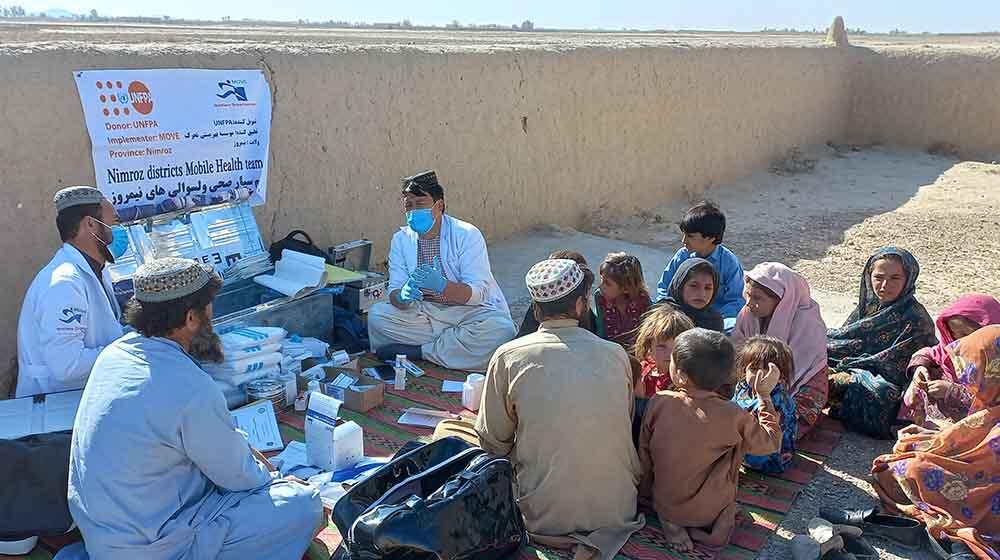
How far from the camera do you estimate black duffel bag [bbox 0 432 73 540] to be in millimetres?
2918

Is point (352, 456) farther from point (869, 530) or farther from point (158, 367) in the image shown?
point (869, 530)

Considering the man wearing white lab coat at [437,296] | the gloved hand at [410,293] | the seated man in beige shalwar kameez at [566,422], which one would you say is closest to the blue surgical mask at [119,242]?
the man wearing white lab coat at [437,296]

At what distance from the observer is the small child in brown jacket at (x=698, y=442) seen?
302 centimetres

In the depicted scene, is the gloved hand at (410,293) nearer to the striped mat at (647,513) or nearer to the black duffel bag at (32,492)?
the striped mat at (647,513)

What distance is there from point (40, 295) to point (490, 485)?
224cm

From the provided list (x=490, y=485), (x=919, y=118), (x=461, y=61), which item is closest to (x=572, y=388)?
(x=490, y=485)

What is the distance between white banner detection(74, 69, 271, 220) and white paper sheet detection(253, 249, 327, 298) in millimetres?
687

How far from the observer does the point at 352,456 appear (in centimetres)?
367

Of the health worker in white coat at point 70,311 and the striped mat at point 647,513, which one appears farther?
the health worker in white coat at point 70,311

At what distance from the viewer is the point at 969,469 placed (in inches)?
122

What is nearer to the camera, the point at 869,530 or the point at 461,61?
the point at 869,530

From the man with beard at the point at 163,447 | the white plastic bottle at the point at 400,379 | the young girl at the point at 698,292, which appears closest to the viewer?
the man with beard at the point at 163,447

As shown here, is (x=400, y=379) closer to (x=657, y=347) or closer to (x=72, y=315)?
(x=657, y=347)

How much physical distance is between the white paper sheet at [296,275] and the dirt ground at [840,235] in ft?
5.40
